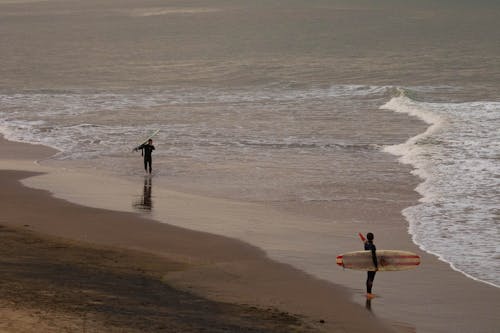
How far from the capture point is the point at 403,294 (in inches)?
587

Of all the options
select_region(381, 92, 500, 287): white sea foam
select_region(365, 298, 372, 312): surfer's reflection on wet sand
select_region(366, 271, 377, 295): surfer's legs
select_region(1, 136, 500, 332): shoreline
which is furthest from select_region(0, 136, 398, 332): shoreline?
select_region(381, 92, 500, 287): white sea foam

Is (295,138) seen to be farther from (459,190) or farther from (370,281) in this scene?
(370,281)

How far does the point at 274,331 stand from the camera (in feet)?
40.8

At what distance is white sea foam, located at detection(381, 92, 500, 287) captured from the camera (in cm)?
1747

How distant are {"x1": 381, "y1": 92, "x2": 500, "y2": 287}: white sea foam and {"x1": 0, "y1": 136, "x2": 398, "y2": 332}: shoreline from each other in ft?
10.2

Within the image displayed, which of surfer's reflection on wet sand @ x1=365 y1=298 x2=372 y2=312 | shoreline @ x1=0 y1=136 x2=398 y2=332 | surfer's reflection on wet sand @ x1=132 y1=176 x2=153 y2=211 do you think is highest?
surfer's reflection on wet sand @ x1=132 y1=176 x2=153 y2=211

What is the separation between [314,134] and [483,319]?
22.2 metres

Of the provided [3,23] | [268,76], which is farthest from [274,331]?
[3,23]

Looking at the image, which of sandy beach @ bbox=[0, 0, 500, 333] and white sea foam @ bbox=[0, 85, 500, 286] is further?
white sea foam @ bbox=[0, 85, 500, 286]

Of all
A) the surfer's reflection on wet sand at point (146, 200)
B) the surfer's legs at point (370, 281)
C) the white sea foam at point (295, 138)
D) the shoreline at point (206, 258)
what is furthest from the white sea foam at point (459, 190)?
the surfer's reflection on wet sand at point (146, 200)

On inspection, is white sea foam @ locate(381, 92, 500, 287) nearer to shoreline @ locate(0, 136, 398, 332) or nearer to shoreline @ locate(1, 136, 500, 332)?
shoreline @ locate(1, 136, 500, 332)

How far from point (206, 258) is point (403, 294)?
400cm

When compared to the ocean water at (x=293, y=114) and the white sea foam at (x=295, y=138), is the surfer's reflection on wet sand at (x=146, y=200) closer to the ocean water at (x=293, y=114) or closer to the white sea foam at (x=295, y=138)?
the ocean water at (x=293, y=114)

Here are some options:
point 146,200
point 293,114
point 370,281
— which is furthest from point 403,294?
point 293,114
